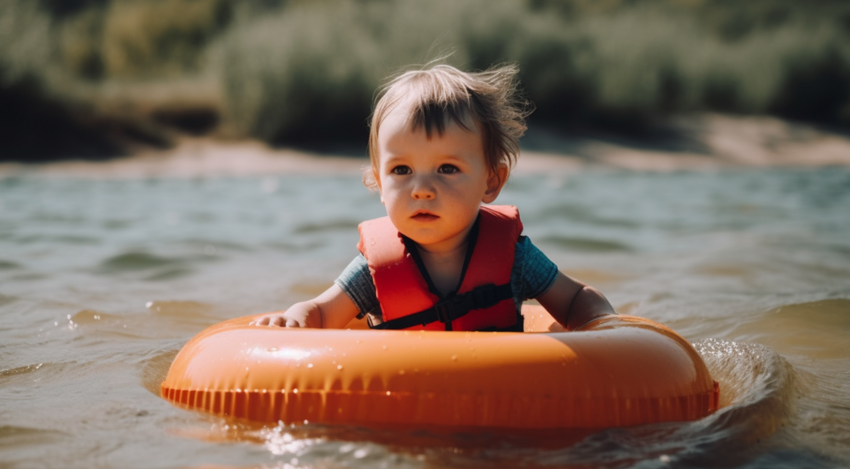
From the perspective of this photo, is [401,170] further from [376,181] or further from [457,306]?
[457,306]

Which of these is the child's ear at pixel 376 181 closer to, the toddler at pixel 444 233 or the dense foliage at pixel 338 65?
the toddler at pixel 444 233

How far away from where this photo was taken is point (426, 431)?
2174 mm

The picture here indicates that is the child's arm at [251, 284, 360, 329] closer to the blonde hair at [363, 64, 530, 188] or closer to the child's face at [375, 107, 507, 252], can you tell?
the child's face at [375, 107, 507, 252]

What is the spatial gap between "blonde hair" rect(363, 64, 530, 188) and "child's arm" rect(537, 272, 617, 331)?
0.44 metres

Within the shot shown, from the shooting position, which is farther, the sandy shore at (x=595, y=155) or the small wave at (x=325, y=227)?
the sandy shore at (x=595, y=155)

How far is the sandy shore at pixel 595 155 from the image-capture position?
13500mm

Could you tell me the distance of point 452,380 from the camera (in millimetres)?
2188

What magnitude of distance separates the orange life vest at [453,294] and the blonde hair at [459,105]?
0.24m

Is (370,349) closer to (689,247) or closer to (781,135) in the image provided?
(689,247)

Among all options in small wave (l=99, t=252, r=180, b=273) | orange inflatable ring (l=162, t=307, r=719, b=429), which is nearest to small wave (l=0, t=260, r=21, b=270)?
small wave (l=99, t=252, r=180, b=273)

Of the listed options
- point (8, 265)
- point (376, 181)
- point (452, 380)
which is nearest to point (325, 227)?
A: point (8, 265)

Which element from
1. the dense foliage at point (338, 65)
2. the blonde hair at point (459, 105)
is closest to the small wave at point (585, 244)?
the blonde hair at point (459, 105)

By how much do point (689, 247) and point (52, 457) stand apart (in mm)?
4830

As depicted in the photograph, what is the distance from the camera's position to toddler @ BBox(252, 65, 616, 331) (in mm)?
2602
